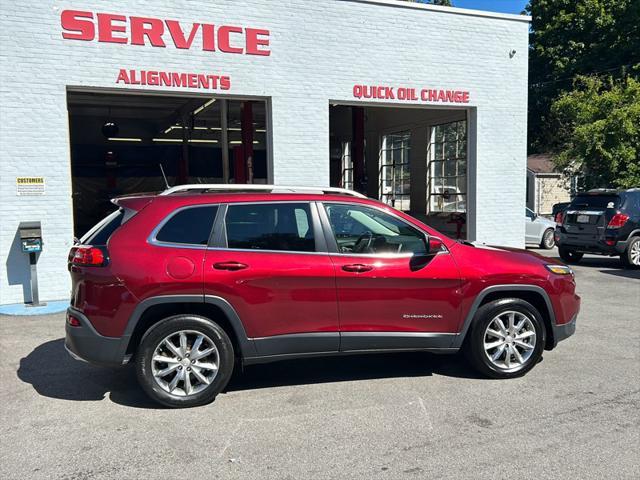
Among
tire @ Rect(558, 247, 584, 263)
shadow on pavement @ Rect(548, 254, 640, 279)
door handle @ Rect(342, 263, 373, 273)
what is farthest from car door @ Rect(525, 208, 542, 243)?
door handle @ Rect(342, 263, 373, 273)

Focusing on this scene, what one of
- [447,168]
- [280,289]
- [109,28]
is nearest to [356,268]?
[280,289]

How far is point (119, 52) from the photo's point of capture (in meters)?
9.38

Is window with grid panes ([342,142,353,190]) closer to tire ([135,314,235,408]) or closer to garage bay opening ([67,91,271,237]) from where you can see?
garage bay opening ([67,91,271,237])

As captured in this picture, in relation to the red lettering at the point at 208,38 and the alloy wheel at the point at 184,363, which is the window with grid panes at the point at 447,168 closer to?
the red lettering at the point at 208,38

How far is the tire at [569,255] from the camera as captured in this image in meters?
13.7

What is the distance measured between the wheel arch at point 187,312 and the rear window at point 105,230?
0.67 meters

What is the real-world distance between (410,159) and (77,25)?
13.6 metres

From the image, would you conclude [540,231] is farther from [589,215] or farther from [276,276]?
[276,276]

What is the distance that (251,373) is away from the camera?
18.9 feet

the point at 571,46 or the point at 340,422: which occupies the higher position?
the point at 571,46

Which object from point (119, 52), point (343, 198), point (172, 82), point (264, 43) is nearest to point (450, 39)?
point (264, 43)

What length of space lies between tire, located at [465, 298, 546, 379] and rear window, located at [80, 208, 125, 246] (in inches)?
130

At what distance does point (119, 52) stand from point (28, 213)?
9.67ft

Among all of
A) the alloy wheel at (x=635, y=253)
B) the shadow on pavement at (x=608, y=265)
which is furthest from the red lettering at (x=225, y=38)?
the alloy wheel at (x=635, y=253)
